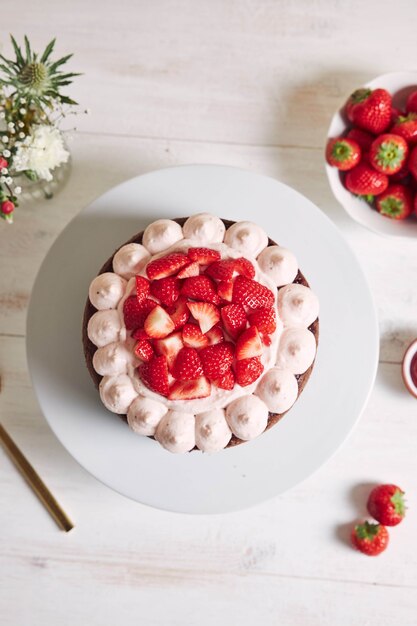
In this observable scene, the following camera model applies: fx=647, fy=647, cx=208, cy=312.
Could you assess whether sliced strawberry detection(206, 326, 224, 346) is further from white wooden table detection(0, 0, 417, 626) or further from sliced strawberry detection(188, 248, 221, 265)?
white wooden table detection(0, 0, 417, 626)

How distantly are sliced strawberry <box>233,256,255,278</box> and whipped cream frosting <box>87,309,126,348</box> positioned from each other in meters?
0.30

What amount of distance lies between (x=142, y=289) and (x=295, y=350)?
1.22 feet

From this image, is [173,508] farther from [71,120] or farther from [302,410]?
[71,120]

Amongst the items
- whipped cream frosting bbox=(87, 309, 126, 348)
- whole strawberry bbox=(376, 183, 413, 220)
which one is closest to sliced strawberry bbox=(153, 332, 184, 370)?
whipped cream frosting bbox=(87, 309, 126, 348)

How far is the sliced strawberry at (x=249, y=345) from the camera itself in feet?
4.63

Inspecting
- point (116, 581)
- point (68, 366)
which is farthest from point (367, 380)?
point (116, 581)

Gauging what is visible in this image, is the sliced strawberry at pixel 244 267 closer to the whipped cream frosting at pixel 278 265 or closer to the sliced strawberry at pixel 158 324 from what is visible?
the whipped cream frosting at pixel 278 265

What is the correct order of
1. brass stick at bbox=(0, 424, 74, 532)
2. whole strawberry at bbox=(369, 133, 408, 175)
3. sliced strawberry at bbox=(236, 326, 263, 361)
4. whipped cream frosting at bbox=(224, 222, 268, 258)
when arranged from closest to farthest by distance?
sliced strawberry at bbox=(236, 326, 263, 361), whipped cream frosting at bbox=(224, 222, 268, 258), whole strawberry at bbox=(369, 133, 408, 175), brass stick at bbox=(0, 424, 74, 532)

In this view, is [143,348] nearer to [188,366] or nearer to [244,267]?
[188,366]

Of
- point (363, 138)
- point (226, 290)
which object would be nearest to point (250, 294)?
point (226, 290)

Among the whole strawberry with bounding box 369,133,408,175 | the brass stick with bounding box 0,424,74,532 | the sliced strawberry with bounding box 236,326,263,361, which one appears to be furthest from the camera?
the brass stick with bounding box 0,424,74,532

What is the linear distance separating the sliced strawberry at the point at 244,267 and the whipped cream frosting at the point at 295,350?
159mm

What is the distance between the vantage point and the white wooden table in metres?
1.90

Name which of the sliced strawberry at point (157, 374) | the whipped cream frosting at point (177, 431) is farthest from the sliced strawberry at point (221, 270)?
the whipped cream frosting at point (177, 431)
